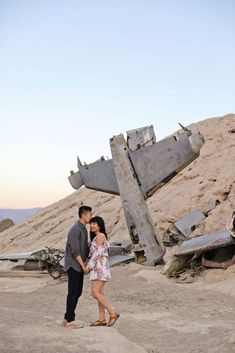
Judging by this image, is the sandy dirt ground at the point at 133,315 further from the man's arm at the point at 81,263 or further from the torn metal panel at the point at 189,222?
the torn metal panel at the point at 189,222

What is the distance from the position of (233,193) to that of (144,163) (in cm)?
540

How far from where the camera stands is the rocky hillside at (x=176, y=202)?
19.1 m

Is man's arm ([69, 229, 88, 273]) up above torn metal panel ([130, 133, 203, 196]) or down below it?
below

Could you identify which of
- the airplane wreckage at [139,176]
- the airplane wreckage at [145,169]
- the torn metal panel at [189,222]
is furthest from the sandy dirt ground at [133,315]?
the torn metal panel at [189,222]

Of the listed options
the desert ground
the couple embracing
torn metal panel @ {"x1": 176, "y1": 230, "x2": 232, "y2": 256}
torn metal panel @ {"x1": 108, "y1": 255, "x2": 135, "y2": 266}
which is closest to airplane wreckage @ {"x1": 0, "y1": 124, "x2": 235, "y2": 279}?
torn metal panel @ {"x1": 108, "y1": 255, "x2": 135, "y2": 266}

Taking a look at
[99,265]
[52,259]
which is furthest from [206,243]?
[99,265]

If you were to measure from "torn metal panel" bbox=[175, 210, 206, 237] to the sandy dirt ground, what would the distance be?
362 centimetres

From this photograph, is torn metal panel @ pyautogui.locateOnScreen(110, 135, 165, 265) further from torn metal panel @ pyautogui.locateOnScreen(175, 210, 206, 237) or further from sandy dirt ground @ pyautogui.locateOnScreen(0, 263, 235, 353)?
torn metal panel @ pyautogui.locateOnScreen(175, 210, 206, 237)

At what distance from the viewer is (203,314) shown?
27.3ft

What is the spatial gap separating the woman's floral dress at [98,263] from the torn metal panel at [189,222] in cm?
1046

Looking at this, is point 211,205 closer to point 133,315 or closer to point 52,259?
point 52,259

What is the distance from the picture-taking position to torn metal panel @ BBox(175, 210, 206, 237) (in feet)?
55.8

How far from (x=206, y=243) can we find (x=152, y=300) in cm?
261

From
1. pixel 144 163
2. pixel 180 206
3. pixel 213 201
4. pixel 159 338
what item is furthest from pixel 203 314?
pixel 180 206
